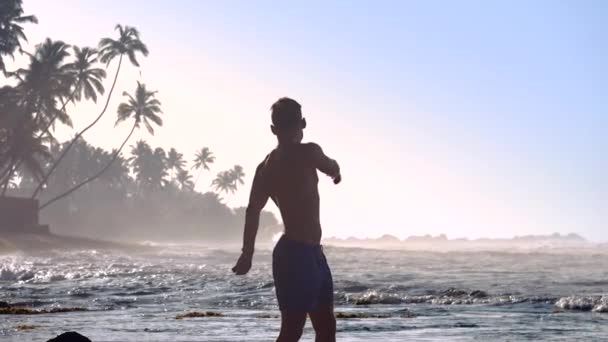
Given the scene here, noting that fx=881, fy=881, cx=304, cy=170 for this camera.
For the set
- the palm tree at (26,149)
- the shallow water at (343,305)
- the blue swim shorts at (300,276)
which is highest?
the palm tree at (26,149)

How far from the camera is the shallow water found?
26.1 ft

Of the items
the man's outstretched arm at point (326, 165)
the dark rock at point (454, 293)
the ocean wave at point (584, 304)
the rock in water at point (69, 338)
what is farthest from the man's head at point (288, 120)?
the dark rock at point (454, 293)

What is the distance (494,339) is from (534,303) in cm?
643

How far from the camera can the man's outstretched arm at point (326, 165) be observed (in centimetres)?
482

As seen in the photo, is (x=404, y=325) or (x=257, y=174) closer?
(x=257, y=174)

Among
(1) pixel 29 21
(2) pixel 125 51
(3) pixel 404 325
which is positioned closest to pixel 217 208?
(2) pixel 125 51

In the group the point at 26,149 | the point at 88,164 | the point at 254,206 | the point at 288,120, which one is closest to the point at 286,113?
the point at 288,120

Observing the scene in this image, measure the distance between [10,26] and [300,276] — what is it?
4800 centimetres

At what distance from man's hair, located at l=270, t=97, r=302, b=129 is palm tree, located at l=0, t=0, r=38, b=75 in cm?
4455

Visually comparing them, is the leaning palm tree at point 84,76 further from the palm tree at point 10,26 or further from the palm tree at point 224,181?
the palm tree at point 224,181

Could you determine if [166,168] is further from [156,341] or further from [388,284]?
[156,341]

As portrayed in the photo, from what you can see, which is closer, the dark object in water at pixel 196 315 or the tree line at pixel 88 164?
the dark object in water at pixel 196 315

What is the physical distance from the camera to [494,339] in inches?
295

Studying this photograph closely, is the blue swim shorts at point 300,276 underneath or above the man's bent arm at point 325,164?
underneath
